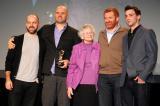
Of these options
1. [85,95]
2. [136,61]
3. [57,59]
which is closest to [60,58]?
[57,59]

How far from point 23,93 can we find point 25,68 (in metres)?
0.29

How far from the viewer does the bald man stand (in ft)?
11.6

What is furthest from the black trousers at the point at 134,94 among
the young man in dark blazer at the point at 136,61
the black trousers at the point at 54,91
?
the black trousers at the point at 54,91

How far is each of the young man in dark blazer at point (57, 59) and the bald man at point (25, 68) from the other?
11 centimetres

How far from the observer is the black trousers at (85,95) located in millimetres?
3506

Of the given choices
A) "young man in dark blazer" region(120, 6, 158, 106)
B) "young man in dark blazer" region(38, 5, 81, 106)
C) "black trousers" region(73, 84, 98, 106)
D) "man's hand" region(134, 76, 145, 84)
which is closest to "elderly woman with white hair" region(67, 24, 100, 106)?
"black trousers" region(73, 84, 98, 106)

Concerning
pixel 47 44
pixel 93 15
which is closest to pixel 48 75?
pixel 47 44

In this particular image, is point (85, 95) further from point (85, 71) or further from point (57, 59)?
point (57, 59)

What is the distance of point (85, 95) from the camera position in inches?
138

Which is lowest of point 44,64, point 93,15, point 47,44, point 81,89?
point 81,89

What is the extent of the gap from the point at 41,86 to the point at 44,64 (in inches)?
10.8

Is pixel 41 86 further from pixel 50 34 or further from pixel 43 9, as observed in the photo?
pixel 43 9

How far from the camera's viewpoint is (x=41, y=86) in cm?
373

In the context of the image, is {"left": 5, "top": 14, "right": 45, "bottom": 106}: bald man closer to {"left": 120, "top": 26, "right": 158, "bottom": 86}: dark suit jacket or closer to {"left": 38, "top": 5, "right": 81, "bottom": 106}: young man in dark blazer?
{"left": 38, "top": 5, "right": 81, "bottom": 106}: young man in dark blazer
